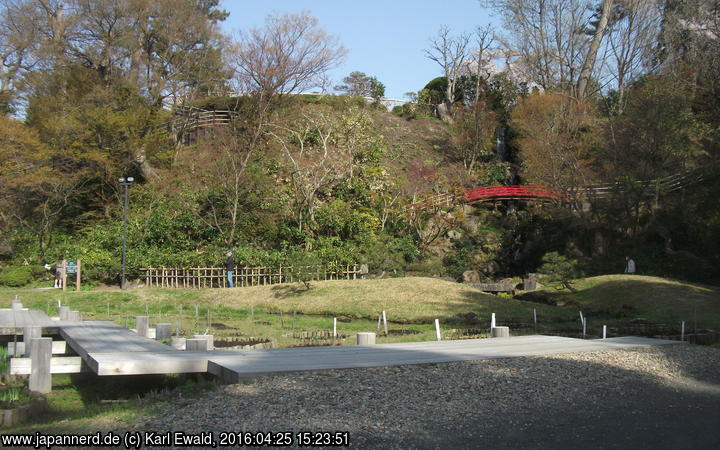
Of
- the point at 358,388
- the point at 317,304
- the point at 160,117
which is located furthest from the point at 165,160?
the point at 358,388

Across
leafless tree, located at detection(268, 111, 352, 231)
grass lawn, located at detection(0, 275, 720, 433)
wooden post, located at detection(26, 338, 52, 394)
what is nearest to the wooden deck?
wooden post, located at detection(26, 338, 52, 394)

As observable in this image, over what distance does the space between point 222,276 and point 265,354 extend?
18.3 metres

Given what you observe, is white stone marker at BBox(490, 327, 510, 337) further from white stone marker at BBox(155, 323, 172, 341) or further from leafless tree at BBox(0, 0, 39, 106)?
leafless tree at BBox(0, 0, 39, 106)

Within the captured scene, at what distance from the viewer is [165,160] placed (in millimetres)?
36469

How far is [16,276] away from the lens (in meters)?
27.3

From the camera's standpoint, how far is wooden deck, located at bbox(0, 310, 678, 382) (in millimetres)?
7672

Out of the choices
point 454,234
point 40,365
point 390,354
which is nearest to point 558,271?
point 454,234

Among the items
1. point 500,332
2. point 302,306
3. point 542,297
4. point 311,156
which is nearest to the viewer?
point 500,332

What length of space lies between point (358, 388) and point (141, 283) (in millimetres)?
22853

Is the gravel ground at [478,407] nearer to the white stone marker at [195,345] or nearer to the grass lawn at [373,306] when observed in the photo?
the white stone marker at [195,345]

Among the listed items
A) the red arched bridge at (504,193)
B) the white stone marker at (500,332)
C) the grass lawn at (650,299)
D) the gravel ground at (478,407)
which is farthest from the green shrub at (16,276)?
the gravel ground at (478,407)

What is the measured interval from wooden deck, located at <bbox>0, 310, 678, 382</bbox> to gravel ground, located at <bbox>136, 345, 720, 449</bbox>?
459 mm

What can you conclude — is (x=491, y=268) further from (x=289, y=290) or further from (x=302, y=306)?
(x=302, y=306)

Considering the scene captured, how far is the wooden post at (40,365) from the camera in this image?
8117 mm
